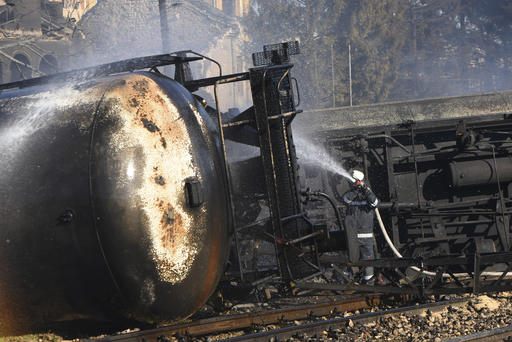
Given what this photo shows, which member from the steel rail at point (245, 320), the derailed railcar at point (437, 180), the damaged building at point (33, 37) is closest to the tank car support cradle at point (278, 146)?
the steel rail at point (245, 320)

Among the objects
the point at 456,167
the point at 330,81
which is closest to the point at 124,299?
the point at 456,167

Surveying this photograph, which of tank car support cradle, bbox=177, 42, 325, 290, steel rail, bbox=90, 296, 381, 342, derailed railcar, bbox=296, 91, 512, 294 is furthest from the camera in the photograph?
derailed railcar, bbox=296, 91, 512, 294

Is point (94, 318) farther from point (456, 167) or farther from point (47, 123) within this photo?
point (456, 167)

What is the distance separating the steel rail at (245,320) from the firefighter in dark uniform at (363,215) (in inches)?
47.3

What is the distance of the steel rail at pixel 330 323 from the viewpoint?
5.85 meters

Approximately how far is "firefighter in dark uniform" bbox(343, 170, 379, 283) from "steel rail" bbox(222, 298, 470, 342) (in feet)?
5.14

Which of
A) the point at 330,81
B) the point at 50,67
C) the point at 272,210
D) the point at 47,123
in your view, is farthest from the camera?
the point at 50,67

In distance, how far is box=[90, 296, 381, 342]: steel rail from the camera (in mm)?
5781

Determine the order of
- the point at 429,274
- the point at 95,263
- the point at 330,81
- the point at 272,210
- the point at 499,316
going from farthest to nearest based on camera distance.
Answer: the point at 330,81, the point at 429,274, the point at 499,316, the point at 272,210, the point at 95,263

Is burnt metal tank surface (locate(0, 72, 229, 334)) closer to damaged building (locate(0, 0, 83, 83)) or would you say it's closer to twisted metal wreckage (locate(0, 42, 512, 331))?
twisted metal wreckage (locate(0, 42, 512, 331))

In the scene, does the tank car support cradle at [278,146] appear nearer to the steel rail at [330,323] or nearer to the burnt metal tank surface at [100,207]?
the steel rail at [330,323]

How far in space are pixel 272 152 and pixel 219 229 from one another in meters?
1.26

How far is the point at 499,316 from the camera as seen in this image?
6777 mm

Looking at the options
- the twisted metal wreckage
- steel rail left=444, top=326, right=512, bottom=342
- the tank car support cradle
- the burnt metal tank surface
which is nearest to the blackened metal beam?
the twisted metal wreckage
